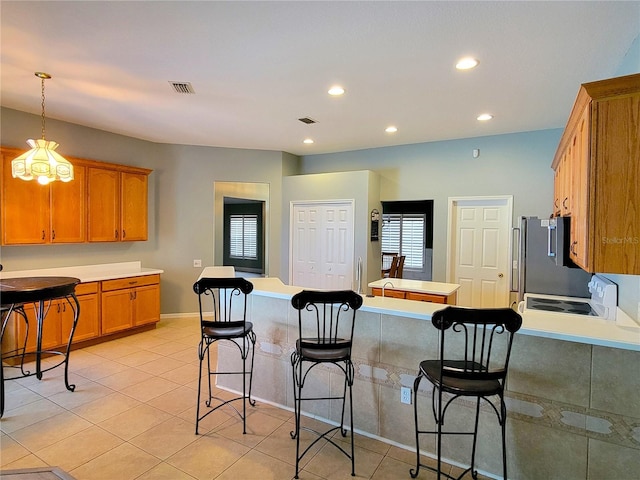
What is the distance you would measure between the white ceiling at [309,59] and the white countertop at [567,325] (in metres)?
1.92

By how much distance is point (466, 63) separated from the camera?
2.85 meters

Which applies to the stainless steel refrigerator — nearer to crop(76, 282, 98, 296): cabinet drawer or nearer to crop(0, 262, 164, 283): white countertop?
crop(0, 262, 164, 283): white countertop

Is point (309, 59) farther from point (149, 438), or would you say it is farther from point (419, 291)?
point (149, 438)

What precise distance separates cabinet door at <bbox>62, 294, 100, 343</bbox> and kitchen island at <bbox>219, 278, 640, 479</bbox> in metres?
3.43

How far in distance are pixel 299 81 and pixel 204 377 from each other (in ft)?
10.2

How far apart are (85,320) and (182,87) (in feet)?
10.2

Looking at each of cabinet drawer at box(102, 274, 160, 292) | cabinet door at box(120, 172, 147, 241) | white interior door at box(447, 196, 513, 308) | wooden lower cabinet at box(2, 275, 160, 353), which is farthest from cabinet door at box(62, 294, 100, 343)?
white interior door at box(447, 196, 513, 308)

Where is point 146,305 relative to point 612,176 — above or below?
below

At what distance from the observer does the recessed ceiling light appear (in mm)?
2785

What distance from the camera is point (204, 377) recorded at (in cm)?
360

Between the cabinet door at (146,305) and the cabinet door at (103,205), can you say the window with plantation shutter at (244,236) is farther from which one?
the cabinet door at (103,205)

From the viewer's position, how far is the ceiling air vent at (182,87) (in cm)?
330

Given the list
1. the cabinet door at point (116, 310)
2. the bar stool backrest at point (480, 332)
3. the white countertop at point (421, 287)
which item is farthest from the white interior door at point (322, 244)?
the bar stool backrest at point (480, 332)

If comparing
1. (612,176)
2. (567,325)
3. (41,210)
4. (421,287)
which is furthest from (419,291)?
(41,210)
